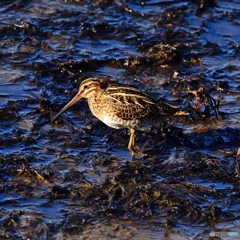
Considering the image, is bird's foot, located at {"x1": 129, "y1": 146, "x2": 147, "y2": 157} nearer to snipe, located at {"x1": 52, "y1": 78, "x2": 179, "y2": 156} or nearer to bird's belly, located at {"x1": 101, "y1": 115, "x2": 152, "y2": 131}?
snipe, located at {"x1": 52, "y1": 78, "x2": 179, "y2": 156}

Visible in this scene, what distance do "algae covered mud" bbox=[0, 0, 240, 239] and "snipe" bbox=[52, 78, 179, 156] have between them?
0.30m

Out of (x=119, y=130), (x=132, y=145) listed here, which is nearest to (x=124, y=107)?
(x=132, y=145)

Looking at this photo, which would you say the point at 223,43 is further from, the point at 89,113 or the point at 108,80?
the point at 89,113

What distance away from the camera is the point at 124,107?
6.36m

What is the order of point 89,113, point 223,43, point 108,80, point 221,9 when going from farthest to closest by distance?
point 221,9
point 223,43
point 108,80
point 89,113

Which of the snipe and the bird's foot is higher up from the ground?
the snipe

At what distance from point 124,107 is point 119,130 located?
637 mm

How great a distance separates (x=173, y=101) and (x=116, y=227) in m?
2.80

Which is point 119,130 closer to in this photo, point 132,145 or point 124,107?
point 132,145

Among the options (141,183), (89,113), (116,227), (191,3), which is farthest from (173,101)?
(191,3)

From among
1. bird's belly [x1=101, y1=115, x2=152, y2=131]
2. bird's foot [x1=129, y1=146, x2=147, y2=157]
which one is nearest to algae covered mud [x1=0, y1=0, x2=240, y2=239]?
bird's foot [x1=129, y1=146, x2=147, y2=157]

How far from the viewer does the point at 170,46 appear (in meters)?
8.69

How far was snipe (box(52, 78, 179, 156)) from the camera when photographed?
6367 mm

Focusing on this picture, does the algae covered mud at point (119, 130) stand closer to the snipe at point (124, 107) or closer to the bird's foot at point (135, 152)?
the bird's foot at point (135, 152)
